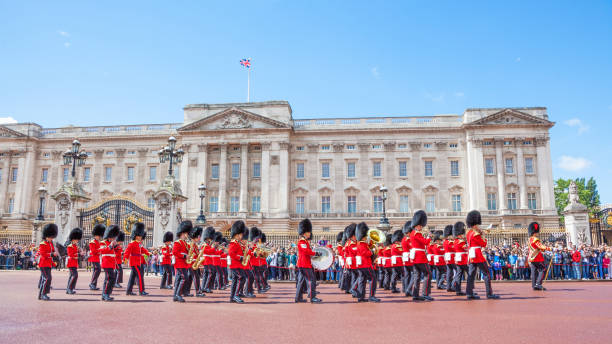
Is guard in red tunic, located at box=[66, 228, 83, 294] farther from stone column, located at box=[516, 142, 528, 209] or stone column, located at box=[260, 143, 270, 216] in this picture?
stone column, located at box=[516, 142, 528, 209]

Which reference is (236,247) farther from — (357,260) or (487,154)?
(487,154)

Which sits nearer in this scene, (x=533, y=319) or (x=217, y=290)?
(x=533, y=319)

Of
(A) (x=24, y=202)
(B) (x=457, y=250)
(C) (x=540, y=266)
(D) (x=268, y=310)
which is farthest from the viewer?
(A) (x=24, y=202)

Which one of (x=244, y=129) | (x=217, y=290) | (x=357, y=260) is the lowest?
(x=217, y=290)

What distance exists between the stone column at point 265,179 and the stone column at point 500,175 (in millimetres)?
21782

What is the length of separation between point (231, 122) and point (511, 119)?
27.2m

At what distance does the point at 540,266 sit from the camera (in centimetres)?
1347

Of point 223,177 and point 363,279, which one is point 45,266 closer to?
point 363,279

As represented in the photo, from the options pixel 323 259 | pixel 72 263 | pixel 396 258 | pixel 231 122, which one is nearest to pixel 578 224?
pixel 396 258

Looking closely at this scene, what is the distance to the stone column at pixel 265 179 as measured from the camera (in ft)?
140

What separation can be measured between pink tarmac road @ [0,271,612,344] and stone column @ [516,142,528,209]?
1309 inches

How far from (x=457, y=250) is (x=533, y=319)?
160 inches

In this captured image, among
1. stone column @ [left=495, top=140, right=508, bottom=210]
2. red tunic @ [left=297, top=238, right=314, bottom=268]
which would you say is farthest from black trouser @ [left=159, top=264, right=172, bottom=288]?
stone column @ [left=495, top=140, right=508, bottom=210]

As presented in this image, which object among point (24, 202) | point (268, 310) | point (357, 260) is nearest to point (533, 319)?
point (357, 260)
